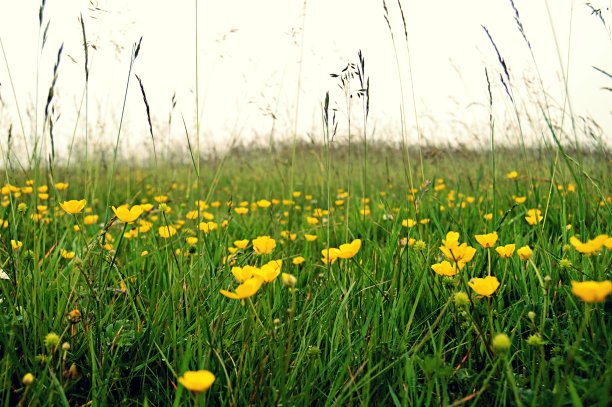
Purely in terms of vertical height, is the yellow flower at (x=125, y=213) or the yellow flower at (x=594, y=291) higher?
the yellow flower at (x=125, y=213)

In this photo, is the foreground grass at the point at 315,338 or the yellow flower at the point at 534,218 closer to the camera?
the foreground grass at the point at 315,338

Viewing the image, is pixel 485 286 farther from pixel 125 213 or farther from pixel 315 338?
pixel 125 213

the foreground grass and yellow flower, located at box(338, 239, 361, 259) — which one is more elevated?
yellow flower, located at box(338, 239, 361, 259)

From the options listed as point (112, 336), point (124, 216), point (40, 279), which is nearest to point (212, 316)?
point (112, 336)

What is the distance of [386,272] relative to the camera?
1.64 metres

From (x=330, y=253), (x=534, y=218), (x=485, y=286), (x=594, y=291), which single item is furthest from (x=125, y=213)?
(x=534, y=218)

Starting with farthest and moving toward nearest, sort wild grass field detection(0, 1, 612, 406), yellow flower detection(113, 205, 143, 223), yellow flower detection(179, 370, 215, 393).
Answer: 1. yellow flower detection(113, 205, 143, 223)
2. wild grass field detection(0, 1, 612, 406)
3. yellow flower detection(179, 370, 215, 393)

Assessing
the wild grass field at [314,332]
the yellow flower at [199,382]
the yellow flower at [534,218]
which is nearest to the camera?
the yellow flower at [199,382]

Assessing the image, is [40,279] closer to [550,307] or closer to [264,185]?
[550,307]

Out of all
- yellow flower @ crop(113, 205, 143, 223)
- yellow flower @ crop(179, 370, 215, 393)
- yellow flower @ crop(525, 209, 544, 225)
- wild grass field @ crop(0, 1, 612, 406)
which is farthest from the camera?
yellow flower @ crop(525, 209, 544, 225)

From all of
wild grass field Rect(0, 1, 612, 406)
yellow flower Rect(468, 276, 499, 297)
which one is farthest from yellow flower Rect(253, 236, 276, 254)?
yellow flower Rect(468, 276, 499, 297)

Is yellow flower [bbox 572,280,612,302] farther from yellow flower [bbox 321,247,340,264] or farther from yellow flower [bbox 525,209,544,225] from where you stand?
yellow flower [bbox 525,209,544,225]

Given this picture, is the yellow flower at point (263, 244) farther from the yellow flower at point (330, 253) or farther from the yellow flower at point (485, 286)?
the yellow flower at point (485, 286)

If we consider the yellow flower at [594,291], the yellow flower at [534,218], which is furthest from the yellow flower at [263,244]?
the yellow flower at [534,218]
